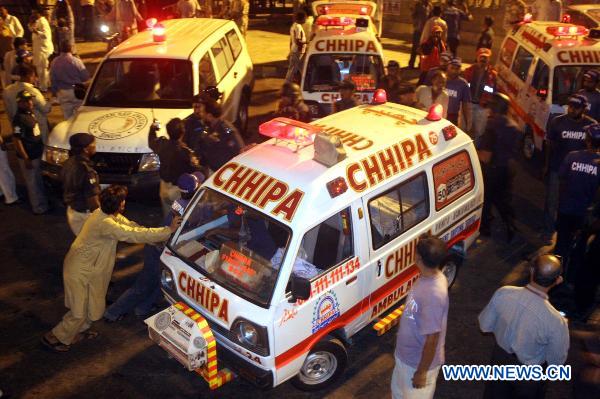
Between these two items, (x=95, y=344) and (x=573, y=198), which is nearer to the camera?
(x=95, y=344)

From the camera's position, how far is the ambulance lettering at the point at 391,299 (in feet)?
19.1

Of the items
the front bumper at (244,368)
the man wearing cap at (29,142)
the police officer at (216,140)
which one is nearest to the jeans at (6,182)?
the man wearing cap at (29,142)

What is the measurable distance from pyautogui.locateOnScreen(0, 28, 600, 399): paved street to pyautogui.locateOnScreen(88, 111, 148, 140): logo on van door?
96 cm

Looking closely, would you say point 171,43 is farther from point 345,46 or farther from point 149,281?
point 149,281

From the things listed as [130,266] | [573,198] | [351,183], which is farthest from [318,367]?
[573,198]

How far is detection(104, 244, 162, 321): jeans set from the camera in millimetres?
6262

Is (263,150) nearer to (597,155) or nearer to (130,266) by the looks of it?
(130,266)

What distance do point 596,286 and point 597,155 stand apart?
4.95 feet

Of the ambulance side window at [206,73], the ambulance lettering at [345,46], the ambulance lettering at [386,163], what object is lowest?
the ambulance lettering at [386,163]

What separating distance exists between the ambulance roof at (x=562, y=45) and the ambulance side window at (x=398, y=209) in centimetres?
538

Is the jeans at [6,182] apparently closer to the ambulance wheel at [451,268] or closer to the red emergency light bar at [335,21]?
the red emergency light bar at [335,21]

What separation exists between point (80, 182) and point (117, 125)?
2030 mm

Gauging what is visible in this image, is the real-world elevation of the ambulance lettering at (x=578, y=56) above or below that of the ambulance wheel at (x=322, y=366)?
above

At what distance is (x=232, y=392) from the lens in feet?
18.2
